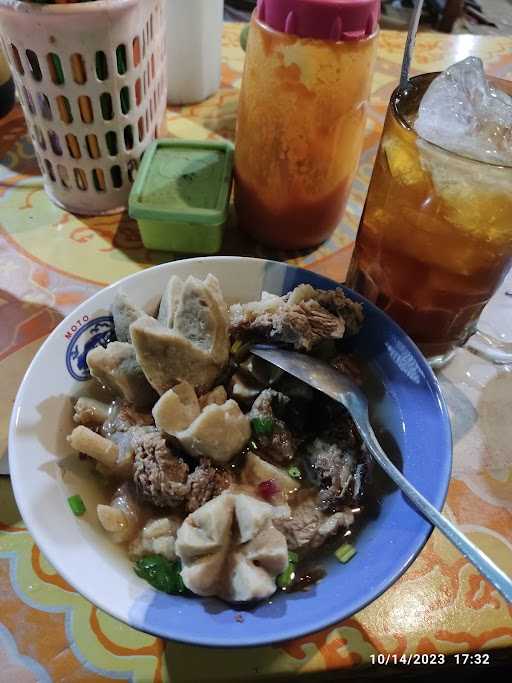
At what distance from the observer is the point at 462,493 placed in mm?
777

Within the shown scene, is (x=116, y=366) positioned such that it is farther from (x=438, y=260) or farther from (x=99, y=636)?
(x=438, y=260)

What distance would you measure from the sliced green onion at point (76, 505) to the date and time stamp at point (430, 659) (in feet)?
1.30

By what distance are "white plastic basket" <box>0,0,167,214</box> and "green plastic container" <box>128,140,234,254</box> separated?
0.29 ft

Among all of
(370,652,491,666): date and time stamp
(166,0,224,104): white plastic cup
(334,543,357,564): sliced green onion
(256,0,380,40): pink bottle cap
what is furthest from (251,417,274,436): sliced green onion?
(166,0,224,104): white plastic cup

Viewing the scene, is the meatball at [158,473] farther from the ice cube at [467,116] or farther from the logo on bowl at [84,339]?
the ice cube at [467,116]

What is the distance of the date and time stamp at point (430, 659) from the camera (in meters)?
0.62

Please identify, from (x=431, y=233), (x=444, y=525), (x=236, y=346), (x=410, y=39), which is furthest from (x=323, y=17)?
(x=444, y=525)

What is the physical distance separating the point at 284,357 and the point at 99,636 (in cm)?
42

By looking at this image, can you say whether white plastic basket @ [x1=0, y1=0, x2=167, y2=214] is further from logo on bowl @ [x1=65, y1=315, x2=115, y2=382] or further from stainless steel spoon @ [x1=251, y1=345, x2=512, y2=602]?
stainless steel spoon @ [x1=251, y1=345, x2=512, y2=602]

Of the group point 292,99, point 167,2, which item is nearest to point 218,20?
point 167,2

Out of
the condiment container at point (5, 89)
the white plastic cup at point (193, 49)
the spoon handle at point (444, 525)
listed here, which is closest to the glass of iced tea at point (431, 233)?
the spoon handle at point (444, 525)

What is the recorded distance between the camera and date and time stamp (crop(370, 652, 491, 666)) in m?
0.62

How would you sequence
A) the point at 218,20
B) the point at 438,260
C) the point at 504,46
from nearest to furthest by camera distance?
the point at 438,260 → the point at 218,20 → the point at 504,46

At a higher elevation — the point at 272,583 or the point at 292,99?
the point at 292,99
